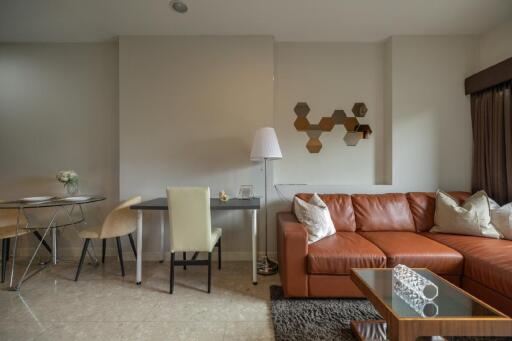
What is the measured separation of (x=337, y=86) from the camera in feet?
9.93

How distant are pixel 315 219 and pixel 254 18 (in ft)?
6.94

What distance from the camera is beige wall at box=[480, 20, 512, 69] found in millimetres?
2531

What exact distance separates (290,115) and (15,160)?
337 centimetres

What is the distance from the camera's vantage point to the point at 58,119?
9.68 ft

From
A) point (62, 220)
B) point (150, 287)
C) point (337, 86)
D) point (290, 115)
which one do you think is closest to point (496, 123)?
point (337, 86)

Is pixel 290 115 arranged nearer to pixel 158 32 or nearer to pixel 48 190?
pixel 158 32

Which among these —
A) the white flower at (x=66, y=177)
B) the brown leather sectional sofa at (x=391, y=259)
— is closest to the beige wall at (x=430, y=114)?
the brown leather sectional sofa at (x=391, y=259)

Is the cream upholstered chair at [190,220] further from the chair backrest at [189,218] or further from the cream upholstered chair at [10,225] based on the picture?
the cream upholstered chair at [10,225]

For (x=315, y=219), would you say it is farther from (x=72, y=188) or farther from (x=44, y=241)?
(x=44, y=241)

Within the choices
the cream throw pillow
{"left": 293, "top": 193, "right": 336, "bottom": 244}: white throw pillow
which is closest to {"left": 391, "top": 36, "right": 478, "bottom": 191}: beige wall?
the cream throw pillow

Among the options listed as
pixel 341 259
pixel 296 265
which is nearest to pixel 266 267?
pixel 296 265

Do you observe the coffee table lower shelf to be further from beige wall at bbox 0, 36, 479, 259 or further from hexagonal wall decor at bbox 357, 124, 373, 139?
hexagonal wall decor at bbox 357, 124, 373, 139

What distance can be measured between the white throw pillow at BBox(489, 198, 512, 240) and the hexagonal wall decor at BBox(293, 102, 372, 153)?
140cm

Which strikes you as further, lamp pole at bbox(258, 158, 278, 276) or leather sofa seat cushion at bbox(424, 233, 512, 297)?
lamp pole at bbox(258, 158, 278, 276)
